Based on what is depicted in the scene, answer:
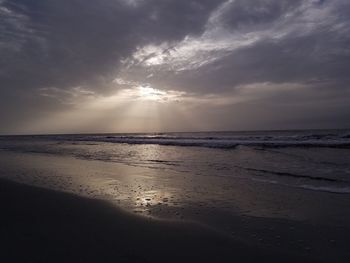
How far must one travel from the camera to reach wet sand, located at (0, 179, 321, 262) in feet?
12.2

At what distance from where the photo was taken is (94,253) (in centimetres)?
377

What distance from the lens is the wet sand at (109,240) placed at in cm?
371

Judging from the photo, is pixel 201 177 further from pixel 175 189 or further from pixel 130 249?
pixel 130 249

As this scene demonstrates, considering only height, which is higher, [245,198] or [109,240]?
[109,240]

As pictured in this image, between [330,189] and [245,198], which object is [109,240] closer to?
[245,198]

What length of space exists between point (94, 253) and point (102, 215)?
1.86 meters

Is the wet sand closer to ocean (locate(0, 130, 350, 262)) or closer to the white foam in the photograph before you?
ocean (locate(0, 130, 350, 262))

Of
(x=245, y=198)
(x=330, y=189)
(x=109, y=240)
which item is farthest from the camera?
(x=330, y=189)

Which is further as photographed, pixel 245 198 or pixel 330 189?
pixel 330 189

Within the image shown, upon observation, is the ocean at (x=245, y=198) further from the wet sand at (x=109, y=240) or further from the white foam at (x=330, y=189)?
the wet sand at (x=109, y=240)

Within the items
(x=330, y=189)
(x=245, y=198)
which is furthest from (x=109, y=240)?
(x=330, y=189)

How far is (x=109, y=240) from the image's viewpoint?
167 inches

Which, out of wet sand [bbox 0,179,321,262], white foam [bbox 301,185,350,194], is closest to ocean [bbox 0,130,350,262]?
white foam [bbox 301,185,350,194]

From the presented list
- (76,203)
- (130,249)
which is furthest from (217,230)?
(76,203)
